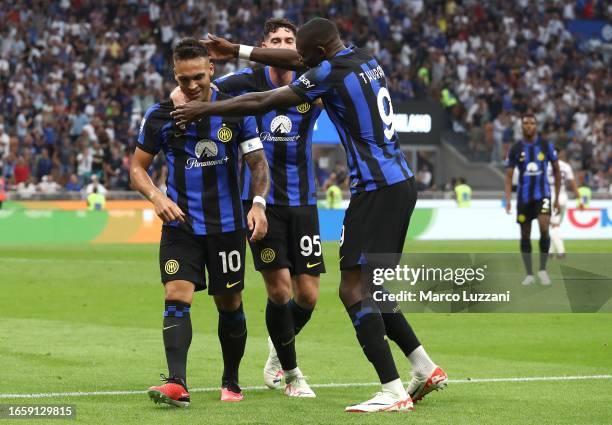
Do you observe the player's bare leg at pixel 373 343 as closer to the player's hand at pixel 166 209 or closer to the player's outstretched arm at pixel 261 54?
the player's hand at pixel 166 209

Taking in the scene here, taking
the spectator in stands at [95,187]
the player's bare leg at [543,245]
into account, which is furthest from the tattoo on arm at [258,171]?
the spectator in stands at [95,187]

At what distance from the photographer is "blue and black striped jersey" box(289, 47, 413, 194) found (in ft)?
24.2

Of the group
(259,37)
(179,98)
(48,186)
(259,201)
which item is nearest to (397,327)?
(259,201)

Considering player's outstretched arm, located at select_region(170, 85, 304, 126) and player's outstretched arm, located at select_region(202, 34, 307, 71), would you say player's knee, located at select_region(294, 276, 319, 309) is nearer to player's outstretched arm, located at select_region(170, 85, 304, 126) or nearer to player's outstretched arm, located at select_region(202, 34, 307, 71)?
player's outstretched arm, located at select_region(202, 34, 307, 71)

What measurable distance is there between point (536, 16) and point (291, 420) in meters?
38.6

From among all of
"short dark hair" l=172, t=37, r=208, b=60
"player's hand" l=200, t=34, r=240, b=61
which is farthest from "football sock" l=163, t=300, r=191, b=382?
"player's hand" l=200, t=34, r=240, b=61

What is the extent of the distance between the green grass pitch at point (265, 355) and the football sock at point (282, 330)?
295mm

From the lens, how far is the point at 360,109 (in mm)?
7461

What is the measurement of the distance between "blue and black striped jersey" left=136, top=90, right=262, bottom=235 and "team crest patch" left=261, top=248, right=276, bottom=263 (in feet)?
1.92

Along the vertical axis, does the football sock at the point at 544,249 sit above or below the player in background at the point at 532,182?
below

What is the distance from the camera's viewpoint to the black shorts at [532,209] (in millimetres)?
17516

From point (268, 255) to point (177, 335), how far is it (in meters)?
1.15

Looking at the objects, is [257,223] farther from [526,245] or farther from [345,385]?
[526,245]

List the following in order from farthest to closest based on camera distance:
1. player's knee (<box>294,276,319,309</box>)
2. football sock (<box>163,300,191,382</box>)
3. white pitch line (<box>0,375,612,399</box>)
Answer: player's knee (<box>294,276,319,309</box>)
white pitch line (<box>0,375,612,399</box>)
football sock (<box>163,300,191,382</box>)
